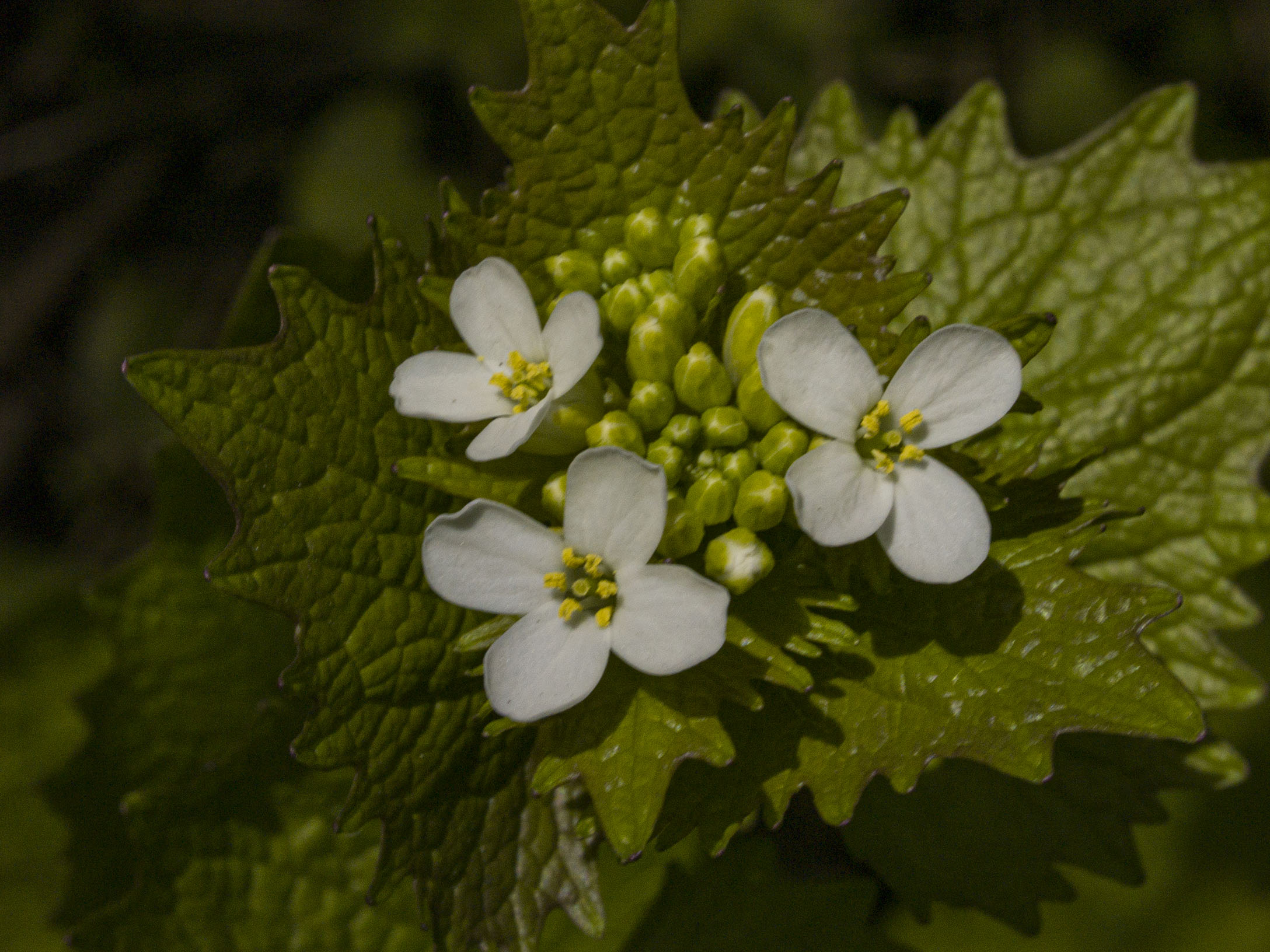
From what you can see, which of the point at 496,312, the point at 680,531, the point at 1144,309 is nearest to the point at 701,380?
the point at 680,531

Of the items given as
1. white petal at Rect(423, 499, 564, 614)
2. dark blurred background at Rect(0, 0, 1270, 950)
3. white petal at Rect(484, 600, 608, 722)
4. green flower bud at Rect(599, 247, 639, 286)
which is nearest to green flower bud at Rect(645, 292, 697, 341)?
green flower bud at Rect(599, 247, 639, 286)

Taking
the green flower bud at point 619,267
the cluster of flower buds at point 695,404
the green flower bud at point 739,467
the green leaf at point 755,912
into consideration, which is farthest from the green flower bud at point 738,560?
the green leaf at point 755,912

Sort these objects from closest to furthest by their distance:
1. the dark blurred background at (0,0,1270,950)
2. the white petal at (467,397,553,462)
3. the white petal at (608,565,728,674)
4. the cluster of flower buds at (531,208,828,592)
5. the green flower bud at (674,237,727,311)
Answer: the white petal at (608,565,728,674)
the white petal at (467,397,553,462)
the cluster of flower buds at (531,208,828,592)
the green flower bud at (674,237,727,311)
the dark blurred background at (0,0,1270,950)

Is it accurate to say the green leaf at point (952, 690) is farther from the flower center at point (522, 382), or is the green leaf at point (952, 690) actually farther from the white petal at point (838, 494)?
the flower center at point (522, 382)

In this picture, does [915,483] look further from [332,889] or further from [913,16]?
[913,16]

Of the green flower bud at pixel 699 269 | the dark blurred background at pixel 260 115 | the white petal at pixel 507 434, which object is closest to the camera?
the white petal at pixel 507 434

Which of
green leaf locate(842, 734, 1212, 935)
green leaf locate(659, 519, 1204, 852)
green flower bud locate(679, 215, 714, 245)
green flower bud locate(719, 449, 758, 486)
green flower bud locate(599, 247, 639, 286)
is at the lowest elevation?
green leaf locate(842, 734, 1212, 935)

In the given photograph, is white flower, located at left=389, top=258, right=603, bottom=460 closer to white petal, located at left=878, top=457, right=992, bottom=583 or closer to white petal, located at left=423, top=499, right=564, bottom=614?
white petal, located at left=423, top=499, right=564, bottom=614
